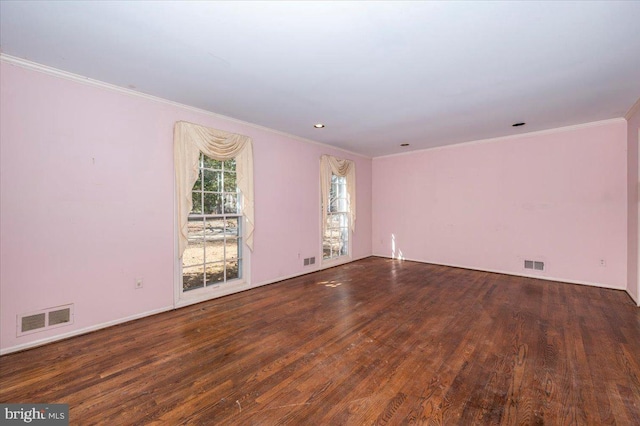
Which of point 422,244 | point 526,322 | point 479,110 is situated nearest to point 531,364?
point 526,322

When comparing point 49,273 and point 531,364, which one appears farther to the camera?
point 49,273

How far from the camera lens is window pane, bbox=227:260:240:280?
4.31 meters

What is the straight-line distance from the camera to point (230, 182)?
423cm

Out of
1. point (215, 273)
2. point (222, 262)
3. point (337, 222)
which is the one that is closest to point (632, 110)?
point (337, 222)

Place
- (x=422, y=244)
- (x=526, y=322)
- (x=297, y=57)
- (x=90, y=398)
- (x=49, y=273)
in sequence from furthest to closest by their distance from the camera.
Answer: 1. (x=422, y=244)
2. (x=526, y=322)
3. (x=49, y=273)
4. (x=297, y=57)
5. (x=90, y=398)

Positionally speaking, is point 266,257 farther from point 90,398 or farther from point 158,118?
point 90,398

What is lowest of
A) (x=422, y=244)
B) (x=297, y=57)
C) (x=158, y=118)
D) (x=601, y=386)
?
(x=601, y=386)

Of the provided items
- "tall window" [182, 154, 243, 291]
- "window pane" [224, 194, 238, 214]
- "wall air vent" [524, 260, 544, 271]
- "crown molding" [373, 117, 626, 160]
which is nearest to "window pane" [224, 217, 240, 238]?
"tall window" [182, 154, 243, 291]

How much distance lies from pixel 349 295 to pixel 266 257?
5.12 feet

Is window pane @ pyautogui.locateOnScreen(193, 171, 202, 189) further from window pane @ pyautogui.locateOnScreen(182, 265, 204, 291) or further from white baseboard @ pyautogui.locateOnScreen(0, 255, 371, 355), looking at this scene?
white baseboard @ pyautogui.locateOnScreen(0, 255, 371, 355)

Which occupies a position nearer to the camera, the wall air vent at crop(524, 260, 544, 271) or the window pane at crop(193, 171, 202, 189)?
the window pane at crop(193, 171, 202, 189)

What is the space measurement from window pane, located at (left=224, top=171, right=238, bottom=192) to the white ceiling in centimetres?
92

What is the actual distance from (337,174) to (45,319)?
196 inches

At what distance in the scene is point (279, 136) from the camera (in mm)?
4914
